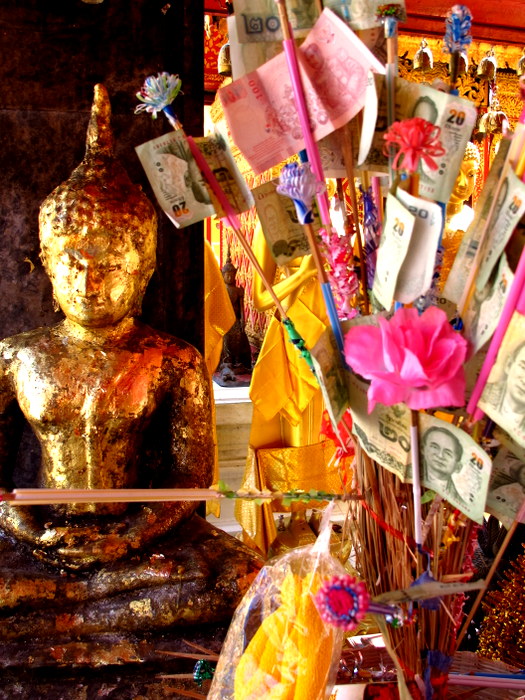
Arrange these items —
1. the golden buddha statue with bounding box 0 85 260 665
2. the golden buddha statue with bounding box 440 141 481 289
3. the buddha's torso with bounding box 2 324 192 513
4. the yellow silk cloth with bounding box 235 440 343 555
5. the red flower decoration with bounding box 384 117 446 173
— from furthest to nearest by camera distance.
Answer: the yellow silk cloth with bounding box 235 440 343 555, the golden buddha statue with bounding box 440 141 481 289, the buddha's torso with bounding box 2 324 192 513, the golden buddha statue with bounding box 0 85 260 665, the red flower decoration with bounding box 384 117 446 173

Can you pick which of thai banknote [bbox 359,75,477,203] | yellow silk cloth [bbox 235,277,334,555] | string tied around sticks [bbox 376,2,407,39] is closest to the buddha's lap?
thai banknote [bbox 359,75,477,203]

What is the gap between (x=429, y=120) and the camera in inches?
30.0

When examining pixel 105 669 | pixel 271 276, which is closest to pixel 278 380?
pixel 271 276

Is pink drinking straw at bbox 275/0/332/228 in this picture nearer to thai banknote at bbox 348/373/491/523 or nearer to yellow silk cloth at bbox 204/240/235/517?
thai banknote at bbox 348/373/491/523

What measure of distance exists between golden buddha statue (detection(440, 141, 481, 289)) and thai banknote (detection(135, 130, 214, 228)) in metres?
1.38

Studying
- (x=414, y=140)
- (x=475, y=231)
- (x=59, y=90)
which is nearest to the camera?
(x=414, y=140)

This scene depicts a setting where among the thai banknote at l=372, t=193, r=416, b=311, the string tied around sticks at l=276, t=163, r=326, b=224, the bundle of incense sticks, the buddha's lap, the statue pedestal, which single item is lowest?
the statue pedestal

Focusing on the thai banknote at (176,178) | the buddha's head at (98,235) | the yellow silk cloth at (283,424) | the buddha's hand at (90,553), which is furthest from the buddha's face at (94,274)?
the yellow silk cloth at (283,424)

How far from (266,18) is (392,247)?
314mm

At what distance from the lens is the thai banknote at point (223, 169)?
34.2 inches

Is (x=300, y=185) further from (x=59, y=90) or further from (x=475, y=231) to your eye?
(x=59, y=90)

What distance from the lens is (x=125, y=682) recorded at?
125 centimetres

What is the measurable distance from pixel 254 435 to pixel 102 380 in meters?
1.22

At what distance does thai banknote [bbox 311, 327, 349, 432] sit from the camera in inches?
30.7
